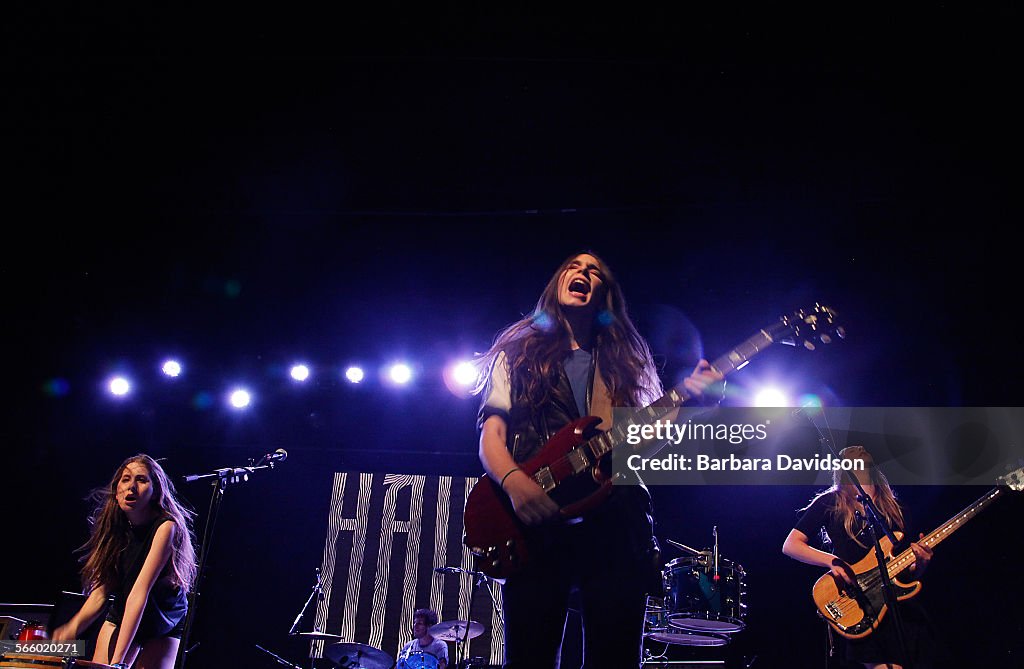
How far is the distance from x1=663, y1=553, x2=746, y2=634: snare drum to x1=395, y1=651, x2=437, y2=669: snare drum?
2.39m

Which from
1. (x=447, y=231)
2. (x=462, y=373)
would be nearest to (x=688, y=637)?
(x=462, y=373)

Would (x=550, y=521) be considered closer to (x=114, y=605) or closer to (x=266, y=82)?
(x=114, y=605)

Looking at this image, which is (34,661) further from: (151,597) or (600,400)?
(600,400)

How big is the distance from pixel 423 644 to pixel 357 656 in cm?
81

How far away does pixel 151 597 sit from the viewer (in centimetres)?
425

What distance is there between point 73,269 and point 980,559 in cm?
896

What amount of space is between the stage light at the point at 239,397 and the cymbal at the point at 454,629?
125 inches

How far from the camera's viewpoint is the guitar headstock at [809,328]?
3113 millimetres

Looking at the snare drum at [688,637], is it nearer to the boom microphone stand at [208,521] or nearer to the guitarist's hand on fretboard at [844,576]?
the guitarist's hand on fretboard at [844,576]

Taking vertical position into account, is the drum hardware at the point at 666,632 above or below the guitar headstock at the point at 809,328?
below

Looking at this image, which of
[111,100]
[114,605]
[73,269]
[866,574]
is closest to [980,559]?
[866,574]

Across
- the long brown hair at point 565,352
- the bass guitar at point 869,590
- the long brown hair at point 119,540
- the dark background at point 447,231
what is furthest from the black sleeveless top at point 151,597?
the bass guitar at point 869,590

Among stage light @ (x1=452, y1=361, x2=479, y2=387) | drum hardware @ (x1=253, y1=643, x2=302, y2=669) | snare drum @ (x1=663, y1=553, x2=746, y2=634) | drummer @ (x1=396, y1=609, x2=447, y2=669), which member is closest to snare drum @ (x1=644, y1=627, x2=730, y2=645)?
snare drum @ (x1=663, y1=553, x2=746, y2=634)

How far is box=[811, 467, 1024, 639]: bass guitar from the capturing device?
16.3 ft
